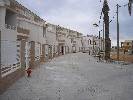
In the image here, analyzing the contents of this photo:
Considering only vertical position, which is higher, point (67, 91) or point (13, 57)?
point (13, 57)

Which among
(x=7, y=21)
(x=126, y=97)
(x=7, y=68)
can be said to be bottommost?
(x=126, y=97)

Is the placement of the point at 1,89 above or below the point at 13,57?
below

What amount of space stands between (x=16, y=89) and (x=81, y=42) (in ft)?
457

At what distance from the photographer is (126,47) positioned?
9856 centimetres

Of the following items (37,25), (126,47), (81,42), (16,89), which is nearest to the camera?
(16,89)

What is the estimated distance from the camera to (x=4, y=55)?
16.0 m

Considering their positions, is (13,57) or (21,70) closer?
(13,57)

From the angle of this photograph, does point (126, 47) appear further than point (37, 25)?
Yes

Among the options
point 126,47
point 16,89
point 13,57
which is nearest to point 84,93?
point 16,89

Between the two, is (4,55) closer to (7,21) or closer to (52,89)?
(52,89)

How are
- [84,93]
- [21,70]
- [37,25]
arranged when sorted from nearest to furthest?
[84,93]
[21,70]
[37,25]

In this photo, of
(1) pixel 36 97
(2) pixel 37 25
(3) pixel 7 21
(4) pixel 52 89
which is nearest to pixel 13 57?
(4) pixel 52 89

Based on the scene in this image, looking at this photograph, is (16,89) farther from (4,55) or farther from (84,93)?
→ (84,93)

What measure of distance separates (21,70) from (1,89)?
26.8ft
